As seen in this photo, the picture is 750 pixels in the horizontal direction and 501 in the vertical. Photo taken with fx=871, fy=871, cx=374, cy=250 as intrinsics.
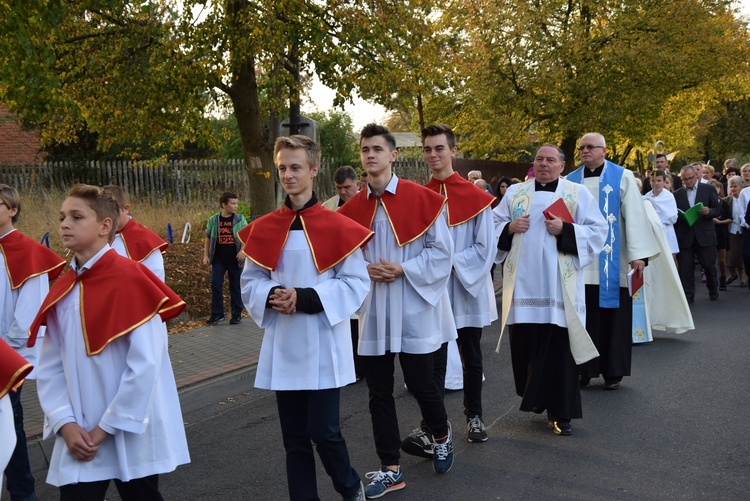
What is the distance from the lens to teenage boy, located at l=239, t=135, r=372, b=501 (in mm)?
4422

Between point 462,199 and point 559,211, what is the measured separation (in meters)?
0.95

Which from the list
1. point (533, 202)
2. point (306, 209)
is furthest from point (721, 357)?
point (306, 209)

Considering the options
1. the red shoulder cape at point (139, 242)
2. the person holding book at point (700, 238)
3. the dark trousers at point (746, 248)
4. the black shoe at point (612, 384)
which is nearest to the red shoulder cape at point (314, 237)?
the red shoulder cape at point (139, 242)

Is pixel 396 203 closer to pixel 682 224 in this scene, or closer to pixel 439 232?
pixel 439 232

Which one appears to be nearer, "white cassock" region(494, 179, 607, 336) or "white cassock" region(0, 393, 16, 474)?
"white cassock" region(0, 393, 16, 474)

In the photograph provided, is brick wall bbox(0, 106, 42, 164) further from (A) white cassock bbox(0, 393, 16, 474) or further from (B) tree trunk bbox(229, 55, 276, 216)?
(A) white cassock bbox(0, 393, 16, 474)

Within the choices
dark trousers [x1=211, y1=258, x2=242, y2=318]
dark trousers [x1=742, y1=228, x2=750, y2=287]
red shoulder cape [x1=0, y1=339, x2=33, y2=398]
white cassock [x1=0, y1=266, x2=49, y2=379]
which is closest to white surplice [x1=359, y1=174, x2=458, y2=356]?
white cassock [x1=0, y1=266, x2=49, y2=379]

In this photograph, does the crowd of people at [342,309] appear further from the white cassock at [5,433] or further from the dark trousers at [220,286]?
the dark trousers at [220,286]

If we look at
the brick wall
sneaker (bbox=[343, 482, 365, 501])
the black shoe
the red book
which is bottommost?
the black shoe

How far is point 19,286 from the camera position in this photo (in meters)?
5.04

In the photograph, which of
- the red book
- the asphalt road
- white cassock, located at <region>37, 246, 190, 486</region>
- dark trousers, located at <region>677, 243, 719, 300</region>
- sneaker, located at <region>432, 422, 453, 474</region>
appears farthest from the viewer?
dark trousers, located at <region>677, 243, 719, 300</region>

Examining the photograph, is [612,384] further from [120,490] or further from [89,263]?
[89,263]

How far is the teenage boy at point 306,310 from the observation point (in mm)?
4422

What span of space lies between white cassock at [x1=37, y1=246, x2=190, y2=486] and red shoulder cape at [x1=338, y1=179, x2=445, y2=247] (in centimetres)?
192
